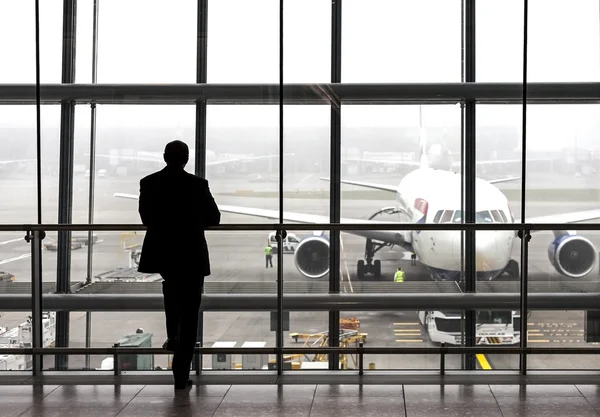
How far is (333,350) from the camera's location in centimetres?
386

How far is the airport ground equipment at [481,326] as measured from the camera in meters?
4.01

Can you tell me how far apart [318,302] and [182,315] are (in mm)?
1518

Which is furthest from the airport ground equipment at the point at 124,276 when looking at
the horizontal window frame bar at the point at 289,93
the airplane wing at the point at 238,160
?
the horizontal window frame bar at the point at 289,93

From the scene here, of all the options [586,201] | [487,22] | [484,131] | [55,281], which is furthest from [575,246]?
[55,281]

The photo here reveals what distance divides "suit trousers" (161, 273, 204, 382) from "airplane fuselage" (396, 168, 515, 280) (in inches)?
47.2

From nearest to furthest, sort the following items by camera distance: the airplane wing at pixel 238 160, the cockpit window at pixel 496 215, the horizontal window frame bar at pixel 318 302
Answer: the horizontal window frame bar at pixel 318 302, the airplane wing at pixel 238 160, the cockpit window at pixel 496 215

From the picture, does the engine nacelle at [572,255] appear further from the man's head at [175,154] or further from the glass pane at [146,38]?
the glass pane at [146,38]

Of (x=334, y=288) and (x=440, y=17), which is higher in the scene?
(x=440, y=17)

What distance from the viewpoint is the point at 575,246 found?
198 inches

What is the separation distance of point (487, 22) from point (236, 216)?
2502 mm

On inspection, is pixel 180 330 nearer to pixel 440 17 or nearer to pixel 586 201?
pixel 586 201

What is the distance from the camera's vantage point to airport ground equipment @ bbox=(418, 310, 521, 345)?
13.2 ft

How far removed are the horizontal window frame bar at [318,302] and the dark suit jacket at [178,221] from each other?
0.93 meters

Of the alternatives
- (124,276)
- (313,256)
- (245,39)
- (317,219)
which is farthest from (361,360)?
(245,39)
